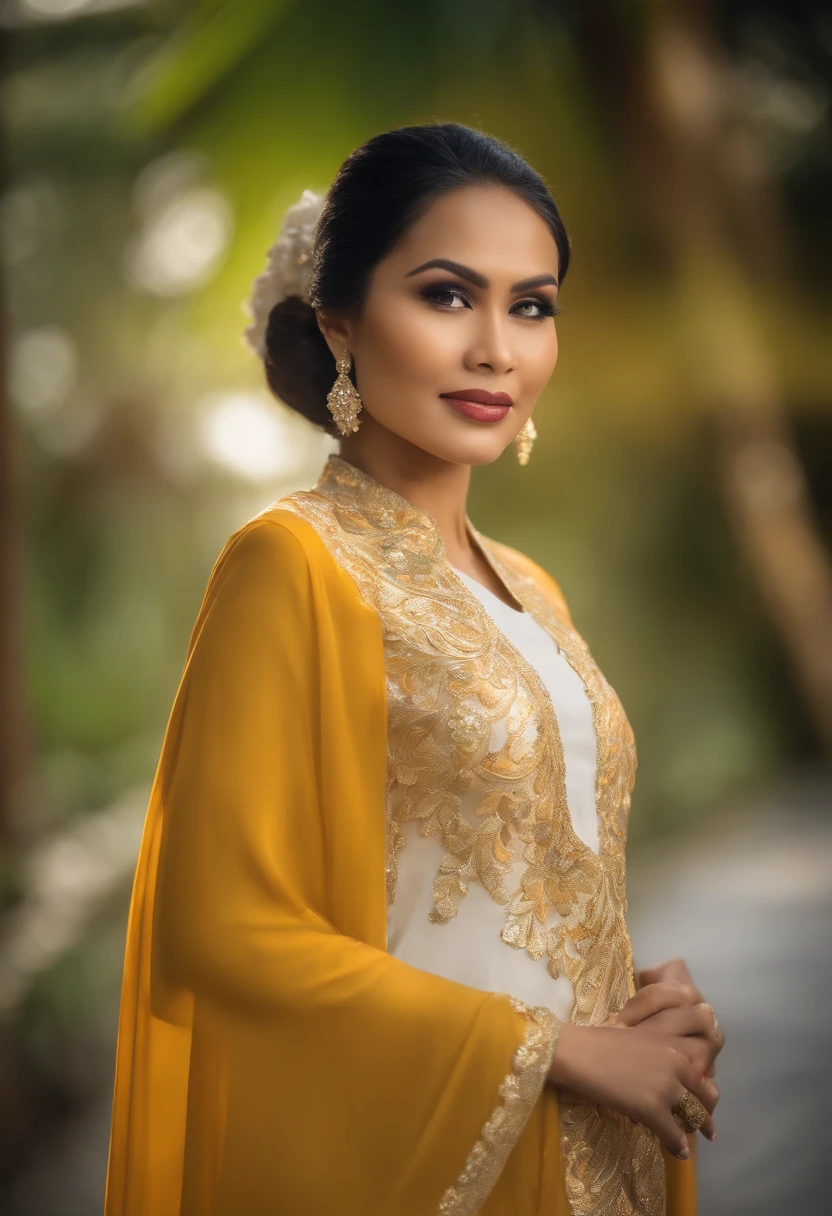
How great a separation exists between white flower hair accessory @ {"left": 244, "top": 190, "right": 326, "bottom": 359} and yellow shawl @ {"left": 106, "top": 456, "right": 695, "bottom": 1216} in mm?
283

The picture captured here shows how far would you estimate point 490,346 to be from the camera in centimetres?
112

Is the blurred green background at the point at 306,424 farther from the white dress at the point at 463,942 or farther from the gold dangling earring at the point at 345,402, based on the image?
the white dress at the point at 463,942

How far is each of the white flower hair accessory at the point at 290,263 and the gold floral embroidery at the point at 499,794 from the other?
25 centimetres

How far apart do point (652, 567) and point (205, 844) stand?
345cm

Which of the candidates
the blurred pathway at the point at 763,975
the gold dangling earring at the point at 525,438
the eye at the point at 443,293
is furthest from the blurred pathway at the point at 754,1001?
the eye at the point at 443,293

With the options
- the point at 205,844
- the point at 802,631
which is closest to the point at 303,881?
the point at 205,844

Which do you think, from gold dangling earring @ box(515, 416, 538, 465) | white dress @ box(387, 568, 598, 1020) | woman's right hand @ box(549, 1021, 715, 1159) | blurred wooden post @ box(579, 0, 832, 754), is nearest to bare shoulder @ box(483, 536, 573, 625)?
gold dangling earring @ box(515, 416, 538, 465)

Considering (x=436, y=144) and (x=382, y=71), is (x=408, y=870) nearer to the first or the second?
(x=436, y=144)

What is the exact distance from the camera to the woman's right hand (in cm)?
98

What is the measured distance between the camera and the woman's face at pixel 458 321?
3.67 feet

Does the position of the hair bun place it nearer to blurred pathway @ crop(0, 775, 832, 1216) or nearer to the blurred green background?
the blurred green background

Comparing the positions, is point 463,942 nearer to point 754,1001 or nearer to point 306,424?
point 306,424

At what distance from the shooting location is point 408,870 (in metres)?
1.09

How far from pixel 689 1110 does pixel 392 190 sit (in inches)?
35.1
